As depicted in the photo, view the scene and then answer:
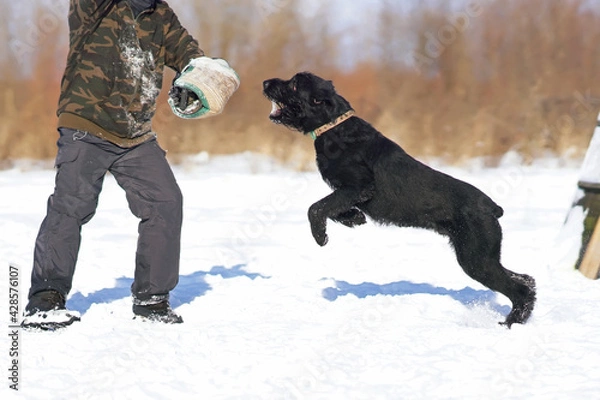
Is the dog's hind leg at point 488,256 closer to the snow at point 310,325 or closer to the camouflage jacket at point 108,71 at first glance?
the snow at point 310,325

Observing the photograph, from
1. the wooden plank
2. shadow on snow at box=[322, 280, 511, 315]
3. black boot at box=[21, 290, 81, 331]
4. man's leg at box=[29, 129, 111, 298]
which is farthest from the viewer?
the wooden plank

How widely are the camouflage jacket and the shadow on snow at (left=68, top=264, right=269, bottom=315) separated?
113 centimetres

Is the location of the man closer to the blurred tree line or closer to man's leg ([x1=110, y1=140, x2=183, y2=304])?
man's leg ([x1=110, y1=140, x2=183, y2=304])

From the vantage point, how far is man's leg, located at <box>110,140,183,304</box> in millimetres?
3795

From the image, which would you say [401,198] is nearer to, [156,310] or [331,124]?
[331,124]

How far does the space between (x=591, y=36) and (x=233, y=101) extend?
7165mm

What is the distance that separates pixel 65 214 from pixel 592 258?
375cm

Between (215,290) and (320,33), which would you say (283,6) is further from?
(215,290)

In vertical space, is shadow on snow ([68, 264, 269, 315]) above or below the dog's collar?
below

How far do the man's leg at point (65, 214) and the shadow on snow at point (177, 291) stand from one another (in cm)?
53

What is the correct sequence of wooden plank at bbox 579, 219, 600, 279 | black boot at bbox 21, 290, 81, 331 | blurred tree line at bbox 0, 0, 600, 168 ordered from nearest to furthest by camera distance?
1. black boot at bbox 21, 290, 81, 331
2. wooden plank at bbox 579, 219, 600, 279
3. blurred tree line at bbox 0, 0, 600, 168

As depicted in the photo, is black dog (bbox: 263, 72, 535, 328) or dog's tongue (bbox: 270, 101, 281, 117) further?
dog's tongue (bbox: 270, 101, 281, 117)

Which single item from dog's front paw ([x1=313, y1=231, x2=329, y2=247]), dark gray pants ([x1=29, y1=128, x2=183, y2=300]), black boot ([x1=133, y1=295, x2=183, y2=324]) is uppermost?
dog's front paw ([x1=313, y1=231, x2=329, y2=247])

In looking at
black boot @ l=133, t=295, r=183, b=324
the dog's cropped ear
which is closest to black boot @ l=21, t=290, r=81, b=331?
black boot @ l=133, t=295, r=183, b=324
